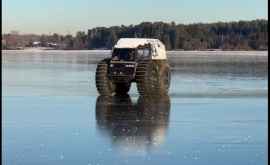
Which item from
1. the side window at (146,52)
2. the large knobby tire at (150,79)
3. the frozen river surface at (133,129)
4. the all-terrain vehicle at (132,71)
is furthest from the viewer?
the side window at (146,52)

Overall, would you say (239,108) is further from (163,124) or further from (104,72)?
(104,72)

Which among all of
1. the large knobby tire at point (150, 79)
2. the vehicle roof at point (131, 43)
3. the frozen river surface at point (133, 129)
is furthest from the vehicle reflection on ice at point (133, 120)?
the vehicle roof at point (131, 43)

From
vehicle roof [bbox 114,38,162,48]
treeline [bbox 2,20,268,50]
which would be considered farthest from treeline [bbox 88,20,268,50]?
vehicle roof [bbox 114,38,162,48]

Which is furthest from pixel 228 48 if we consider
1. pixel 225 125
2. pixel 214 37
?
pixel 225 125

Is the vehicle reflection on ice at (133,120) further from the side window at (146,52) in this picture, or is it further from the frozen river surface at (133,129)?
the side window at (146,52)

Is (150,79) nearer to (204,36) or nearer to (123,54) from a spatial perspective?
(123,54)

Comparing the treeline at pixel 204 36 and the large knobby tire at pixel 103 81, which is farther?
the treeline at pixel 204 36

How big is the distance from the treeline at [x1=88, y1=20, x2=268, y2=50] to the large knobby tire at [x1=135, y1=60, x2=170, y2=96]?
304 ft

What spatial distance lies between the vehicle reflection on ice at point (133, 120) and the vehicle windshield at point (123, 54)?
1.56 meters

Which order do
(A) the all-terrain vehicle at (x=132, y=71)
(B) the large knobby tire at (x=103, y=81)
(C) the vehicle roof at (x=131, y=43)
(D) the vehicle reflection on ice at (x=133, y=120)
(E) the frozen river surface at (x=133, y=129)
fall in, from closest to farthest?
(E) the frozen river surface at (x=133, y=129), (D) the vehicle reflection on ice at (x=133, y=120), (A) the all-terrain vehicle at (x=132, y=71), (B) the large knobby tire at (x=103, y=81), (C) the vehicle roof at (x=131, y=43)

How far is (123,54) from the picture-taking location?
2130 centimetres

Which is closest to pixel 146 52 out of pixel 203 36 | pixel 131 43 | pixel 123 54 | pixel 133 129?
pixel 131 43

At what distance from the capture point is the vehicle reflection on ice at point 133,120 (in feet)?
35.9

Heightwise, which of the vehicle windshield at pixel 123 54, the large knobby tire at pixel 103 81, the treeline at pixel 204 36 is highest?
the treeline at pixel 204 36
